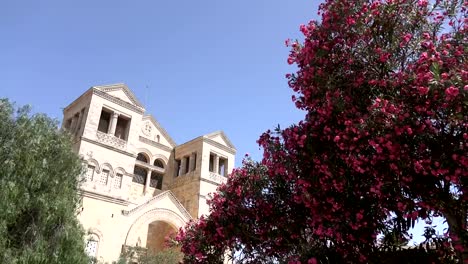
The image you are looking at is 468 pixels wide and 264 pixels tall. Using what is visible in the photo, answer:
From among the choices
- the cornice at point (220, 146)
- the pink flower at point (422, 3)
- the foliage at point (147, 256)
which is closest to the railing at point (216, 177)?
the cornice at point (220, 146)

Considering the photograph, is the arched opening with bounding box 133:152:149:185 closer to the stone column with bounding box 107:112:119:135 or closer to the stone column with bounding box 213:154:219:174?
the stone column with bounding box 213:154:219:174

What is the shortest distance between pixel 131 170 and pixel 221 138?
911cm

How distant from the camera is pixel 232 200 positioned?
10695 mm

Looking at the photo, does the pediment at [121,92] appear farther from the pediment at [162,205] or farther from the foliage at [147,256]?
the foliage at [147,256]

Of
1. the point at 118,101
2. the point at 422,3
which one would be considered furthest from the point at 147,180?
the point at 422,3

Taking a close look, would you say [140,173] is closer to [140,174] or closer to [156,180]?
[140,174]

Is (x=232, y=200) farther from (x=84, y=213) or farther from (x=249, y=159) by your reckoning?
(x=84, y=213)

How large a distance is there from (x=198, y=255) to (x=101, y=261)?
12850mm

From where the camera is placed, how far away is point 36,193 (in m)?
12.2

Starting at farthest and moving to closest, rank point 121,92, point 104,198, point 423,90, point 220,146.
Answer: point 220,146, point 121,92, point 104,198, point 423,90

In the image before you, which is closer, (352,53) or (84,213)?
(352,53)

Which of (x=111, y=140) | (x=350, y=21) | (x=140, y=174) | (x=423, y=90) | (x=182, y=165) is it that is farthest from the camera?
(x=182, y=165)

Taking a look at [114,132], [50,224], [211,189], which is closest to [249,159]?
[50,224]

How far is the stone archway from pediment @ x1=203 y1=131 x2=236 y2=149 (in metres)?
7.55
